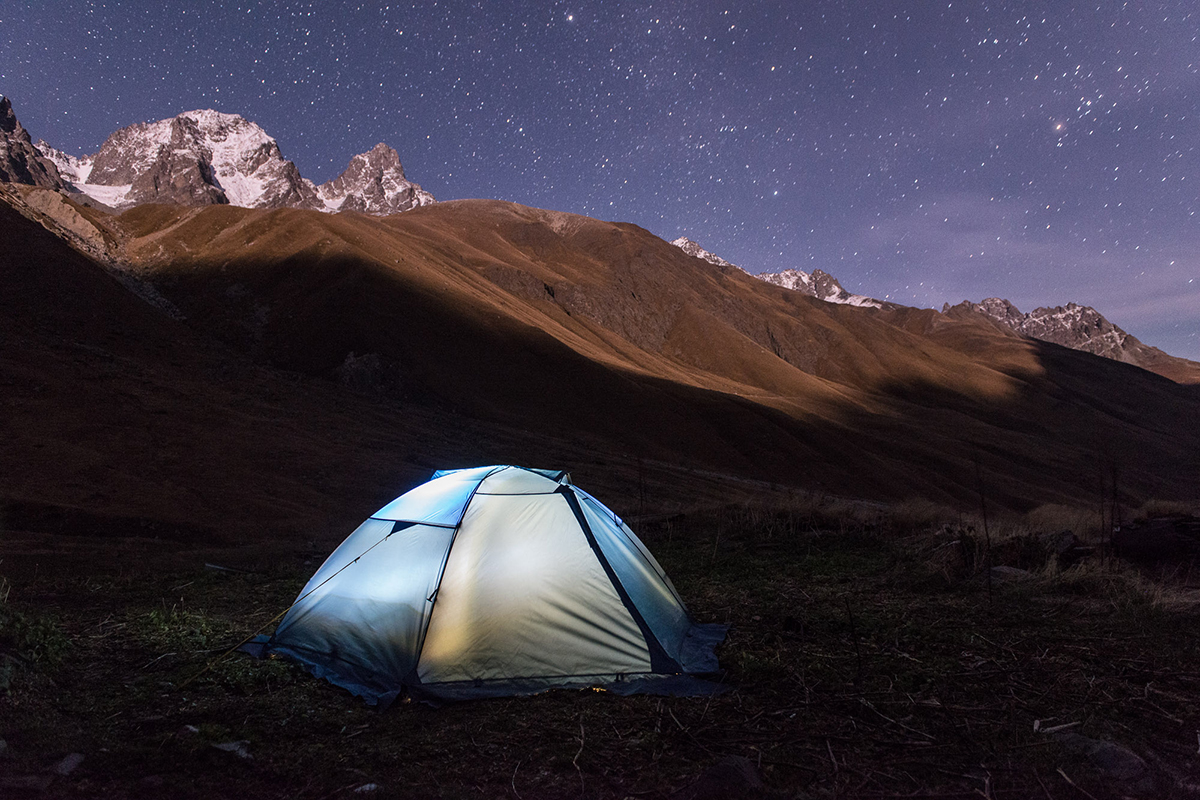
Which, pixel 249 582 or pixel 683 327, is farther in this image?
pixel 683 327

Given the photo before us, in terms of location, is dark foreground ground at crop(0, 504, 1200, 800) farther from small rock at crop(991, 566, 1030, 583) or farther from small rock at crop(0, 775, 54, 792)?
small rock at crop(991, 566, 1030, 583)

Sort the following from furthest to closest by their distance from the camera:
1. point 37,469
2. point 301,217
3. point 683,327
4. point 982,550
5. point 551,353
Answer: point 683,327, point 301,217, point 551,353, point 37,469, point 982,550

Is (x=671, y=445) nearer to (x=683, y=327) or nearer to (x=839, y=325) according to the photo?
(x=683, y=327)

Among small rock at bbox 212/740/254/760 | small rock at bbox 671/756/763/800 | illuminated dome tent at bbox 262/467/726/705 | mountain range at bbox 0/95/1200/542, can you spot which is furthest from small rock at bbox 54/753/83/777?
mountain range at bbox 0/95/1200/542

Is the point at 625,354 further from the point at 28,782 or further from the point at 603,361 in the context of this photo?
the point at 28,782

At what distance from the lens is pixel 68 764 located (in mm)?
3852

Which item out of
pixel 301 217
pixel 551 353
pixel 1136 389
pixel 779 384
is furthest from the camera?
pixel 1136 389

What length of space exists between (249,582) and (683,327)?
76039mm

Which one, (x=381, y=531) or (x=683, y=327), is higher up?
(x=683, y=327)

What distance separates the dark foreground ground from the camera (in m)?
3.81

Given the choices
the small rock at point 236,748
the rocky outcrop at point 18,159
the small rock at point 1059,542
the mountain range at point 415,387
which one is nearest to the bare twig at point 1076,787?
the small rock at point 236,748

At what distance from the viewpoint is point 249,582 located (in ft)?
30.7

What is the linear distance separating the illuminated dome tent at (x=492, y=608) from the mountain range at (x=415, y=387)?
19.8 ft

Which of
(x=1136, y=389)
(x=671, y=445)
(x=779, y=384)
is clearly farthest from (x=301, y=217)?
(x=1136, y=389)
